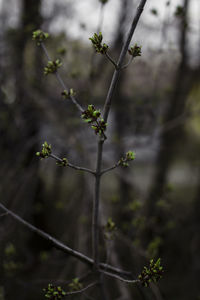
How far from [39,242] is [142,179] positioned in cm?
1031

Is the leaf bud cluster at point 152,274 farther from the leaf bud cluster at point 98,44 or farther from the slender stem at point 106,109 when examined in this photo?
the leaf bud cluster at point 98,44

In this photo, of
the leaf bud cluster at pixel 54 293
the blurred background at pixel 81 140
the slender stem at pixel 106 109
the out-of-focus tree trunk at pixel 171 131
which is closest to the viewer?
the slender stem at pixel 106 109

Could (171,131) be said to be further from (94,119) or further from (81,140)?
(94,119)

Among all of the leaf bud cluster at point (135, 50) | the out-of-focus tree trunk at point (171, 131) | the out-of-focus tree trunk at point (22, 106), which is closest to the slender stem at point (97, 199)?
the leaf bud cluster at point (135, 50)

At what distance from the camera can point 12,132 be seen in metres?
5.92

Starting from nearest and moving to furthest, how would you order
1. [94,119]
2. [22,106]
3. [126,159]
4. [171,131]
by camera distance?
[94,119]
[126,159]
[22,106]
[171,131]

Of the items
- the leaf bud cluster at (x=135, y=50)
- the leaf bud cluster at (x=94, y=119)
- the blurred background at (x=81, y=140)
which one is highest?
the blurred background at (x=81, y=140)

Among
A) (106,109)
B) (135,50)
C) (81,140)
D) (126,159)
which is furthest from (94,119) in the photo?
(81,140)

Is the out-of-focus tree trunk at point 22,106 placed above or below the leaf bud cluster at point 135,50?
above

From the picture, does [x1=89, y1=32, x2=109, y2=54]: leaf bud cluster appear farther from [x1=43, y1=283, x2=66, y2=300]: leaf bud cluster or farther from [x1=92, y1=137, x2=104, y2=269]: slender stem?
[x1=43, y1=283, x2=66, y2=300]: leaf bud cluster

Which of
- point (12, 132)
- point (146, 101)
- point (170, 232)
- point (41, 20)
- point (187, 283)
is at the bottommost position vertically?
point (187, 283)

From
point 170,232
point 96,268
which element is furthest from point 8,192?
point 170,232

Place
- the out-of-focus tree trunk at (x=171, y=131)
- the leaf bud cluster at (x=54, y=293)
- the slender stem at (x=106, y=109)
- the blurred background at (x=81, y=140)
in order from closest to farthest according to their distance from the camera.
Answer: the slender stem at (x=106, y=109) < the leaf bud cluster at (x=54, y=293) < the blurred background at (x=81, y=140) < the out-of-focus tree trunk at (x=171, y=131)

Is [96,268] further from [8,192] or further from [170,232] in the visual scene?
[170,232]
